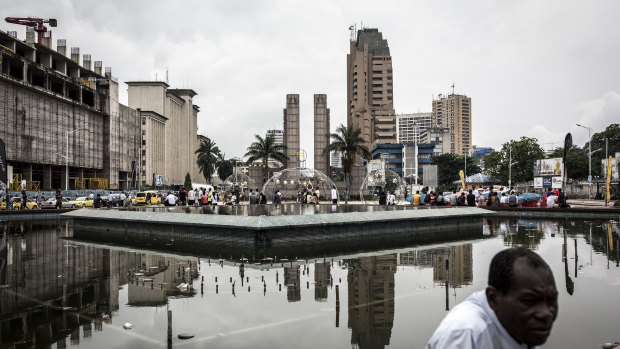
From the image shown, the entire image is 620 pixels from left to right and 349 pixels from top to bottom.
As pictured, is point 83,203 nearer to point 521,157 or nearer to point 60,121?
point 60,121

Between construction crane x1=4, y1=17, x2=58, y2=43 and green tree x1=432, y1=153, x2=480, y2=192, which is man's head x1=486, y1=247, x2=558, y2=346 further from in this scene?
green tree x1=432, y1=153, x2=480, y2=192

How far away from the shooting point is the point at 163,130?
104m

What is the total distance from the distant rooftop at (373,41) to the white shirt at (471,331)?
157 m

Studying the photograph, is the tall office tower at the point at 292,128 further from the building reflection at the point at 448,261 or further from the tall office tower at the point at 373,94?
the tall office tower at the point at 373,94

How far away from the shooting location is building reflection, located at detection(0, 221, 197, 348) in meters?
6.62

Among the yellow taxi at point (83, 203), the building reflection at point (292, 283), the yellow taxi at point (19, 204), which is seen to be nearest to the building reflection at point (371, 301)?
the building reflection at point (292, 283)

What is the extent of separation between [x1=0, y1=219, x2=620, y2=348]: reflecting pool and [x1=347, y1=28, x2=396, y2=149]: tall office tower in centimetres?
12694

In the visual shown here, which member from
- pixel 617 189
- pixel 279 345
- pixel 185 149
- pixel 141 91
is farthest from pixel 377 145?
pixel 279 345

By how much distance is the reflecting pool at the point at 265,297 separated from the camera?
6.38 m

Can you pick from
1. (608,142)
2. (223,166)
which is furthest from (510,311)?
(223,166)

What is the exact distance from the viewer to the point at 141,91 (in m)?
105

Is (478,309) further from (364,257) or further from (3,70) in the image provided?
(3,70)

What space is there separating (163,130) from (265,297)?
334ft

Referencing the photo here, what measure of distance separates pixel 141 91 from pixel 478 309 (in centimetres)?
11221
